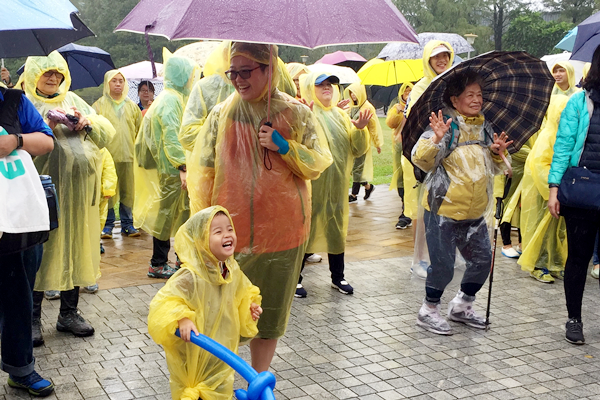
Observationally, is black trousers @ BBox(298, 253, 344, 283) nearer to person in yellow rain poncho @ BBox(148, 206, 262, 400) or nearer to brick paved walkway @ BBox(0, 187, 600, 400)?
brick paved walkway @ BBox(0, 187, 600, 400)

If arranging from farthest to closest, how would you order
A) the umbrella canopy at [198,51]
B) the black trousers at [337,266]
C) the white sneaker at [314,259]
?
the umbrella canopy at [198,51], the white sneaker at [314,259], the black trousers at [337,266]

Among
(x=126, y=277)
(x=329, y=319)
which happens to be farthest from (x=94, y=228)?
(x=329, y=319)

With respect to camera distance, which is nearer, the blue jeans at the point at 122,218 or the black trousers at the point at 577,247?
the black trousers at the point at 577,247

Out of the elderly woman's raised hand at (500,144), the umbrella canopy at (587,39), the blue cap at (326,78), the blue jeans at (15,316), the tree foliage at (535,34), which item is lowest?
the blue jeans at (15,316)

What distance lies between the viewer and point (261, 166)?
323 cm

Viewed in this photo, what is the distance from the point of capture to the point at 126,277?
589 centimetres

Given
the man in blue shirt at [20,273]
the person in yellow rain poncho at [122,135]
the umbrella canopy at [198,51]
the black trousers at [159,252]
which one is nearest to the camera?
the man in blue shirt at [20,273]

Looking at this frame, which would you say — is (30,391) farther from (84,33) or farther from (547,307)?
(547,307)

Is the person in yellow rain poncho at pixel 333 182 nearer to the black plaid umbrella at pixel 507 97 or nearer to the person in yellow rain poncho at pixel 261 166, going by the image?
the black plaid umbrella at pixel 507 97

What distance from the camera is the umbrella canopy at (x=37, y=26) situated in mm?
2715

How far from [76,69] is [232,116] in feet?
21.1

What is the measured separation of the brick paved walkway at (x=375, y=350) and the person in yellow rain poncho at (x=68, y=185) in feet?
0.87

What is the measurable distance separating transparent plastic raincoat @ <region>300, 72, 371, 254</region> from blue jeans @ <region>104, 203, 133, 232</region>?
9.56 ft

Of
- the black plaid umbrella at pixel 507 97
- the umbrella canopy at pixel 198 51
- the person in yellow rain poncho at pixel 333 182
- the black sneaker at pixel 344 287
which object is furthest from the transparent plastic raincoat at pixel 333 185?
the umbrella canopy at pixel 198 51
